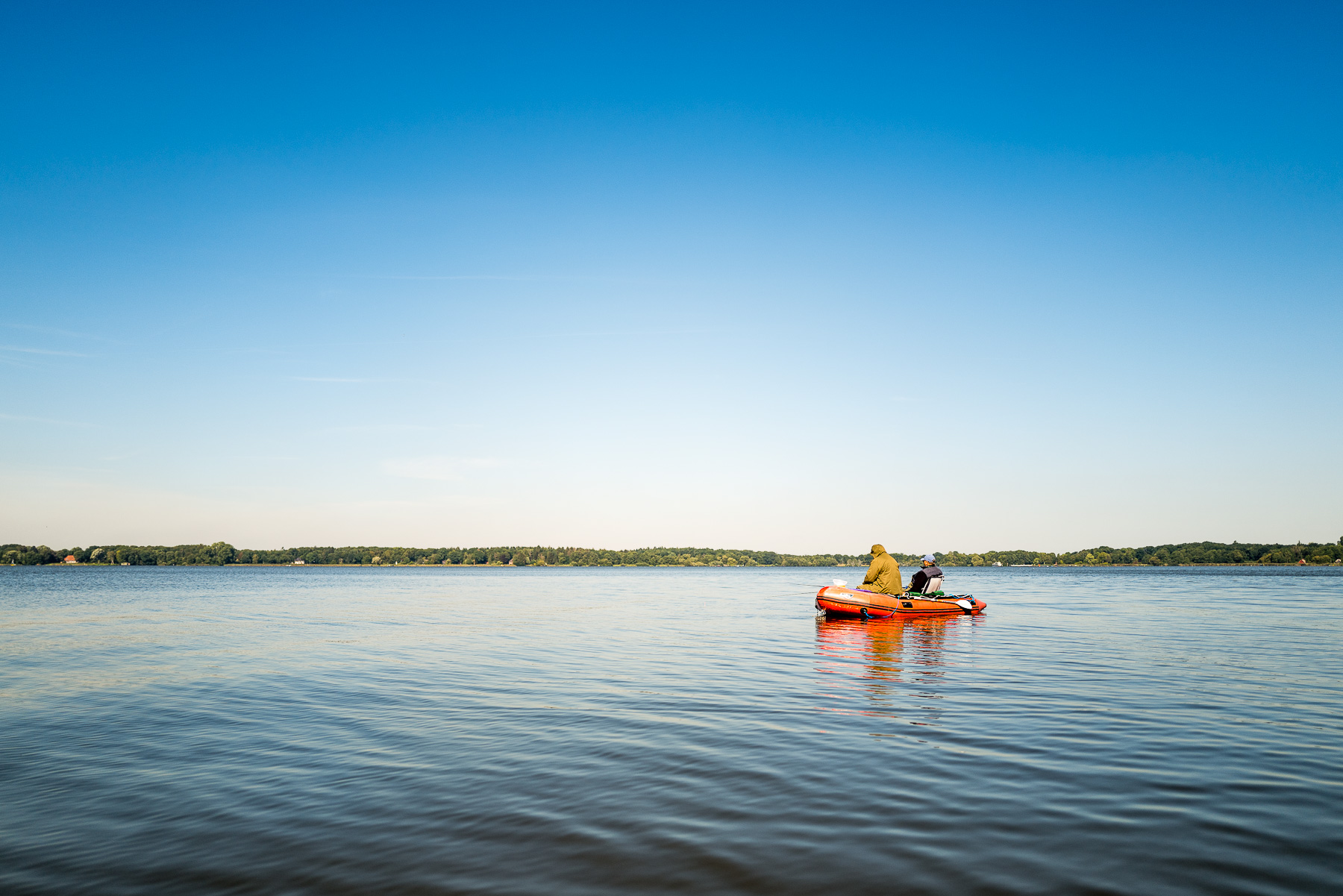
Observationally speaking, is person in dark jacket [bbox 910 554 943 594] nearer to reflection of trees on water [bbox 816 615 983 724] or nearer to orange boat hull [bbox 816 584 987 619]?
orange boat hull [bbox 816 584 987 619]

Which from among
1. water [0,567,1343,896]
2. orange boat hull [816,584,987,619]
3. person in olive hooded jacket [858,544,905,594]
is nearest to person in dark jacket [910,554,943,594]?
orange boat hull [816,584,987,619]

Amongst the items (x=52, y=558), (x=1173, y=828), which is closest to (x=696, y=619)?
(x=1173, y=828)

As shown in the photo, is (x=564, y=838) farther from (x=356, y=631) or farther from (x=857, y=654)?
(x=356, y=631)

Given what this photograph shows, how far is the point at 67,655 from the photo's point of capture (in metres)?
18.4

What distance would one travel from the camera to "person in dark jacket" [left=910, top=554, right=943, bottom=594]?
29.0 metres

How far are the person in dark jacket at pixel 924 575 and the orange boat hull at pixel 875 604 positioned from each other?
1236 millimetres

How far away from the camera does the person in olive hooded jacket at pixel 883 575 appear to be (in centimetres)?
2691

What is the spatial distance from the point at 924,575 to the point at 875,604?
4.30 meters

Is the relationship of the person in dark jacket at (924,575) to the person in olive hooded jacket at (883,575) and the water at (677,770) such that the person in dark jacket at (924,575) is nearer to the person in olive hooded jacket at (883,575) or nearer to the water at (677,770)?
the person in olive hooded jacket at (883,575)

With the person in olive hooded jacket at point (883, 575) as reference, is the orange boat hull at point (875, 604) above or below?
below

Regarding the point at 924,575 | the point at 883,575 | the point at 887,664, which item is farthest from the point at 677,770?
the point at 924,575

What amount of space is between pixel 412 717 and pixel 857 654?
10703 millimetres

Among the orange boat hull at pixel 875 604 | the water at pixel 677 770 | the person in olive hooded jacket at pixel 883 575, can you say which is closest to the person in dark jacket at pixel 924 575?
the orange boat hull at pixel 875 604

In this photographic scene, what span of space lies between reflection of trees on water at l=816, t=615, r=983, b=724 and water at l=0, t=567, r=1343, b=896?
12 cm
